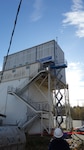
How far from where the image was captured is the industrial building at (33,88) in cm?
2094

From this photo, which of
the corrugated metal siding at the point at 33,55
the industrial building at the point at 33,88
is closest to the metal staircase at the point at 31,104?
the industrial building at the point at 33,88

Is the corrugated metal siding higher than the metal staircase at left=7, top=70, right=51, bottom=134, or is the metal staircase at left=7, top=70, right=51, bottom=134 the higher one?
the corrugated metal siding

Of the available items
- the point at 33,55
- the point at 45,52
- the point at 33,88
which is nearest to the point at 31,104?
the point at 33,88

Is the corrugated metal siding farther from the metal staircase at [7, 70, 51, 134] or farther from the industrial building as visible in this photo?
the metal staircase at [7, 70, 51, 134]

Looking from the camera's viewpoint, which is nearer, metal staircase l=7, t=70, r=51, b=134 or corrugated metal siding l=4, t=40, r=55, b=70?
metal staircase l=7, t=70, r=51, b=134

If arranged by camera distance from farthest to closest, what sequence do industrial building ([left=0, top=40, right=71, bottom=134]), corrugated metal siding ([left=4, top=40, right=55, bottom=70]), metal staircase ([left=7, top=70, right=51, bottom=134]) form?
corrugated metal siding ([left=4, top=40, right=55, bottom=70]) → industrial building ([left=0, top=40, right=71, bottom=134]) → metal staircase ([left=7, top=70, right=51, bottom=134])

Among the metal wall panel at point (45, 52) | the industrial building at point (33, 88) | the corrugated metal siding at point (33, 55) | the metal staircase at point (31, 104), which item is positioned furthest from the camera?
the corrugated metal siding at point (33, 55)

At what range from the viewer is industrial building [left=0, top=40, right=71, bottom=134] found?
20938mm

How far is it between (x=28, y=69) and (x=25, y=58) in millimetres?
3632

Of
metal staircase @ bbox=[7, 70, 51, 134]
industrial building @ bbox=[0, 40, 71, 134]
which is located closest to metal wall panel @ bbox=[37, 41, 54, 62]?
industrial building @ bbox=[0, 40, 71, 134]

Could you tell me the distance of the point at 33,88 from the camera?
23828 mm

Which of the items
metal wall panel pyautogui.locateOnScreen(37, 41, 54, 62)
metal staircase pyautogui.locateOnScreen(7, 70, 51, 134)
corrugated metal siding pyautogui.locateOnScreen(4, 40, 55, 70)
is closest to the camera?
metal staircase pyautogui.locateOnScreen(7, 70, 51, 134)

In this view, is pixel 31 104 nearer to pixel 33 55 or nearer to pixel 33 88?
pixel 33 88

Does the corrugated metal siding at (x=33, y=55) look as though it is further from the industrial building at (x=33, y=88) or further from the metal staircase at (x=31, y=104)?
the metal staircase at (x=31, y=104)
